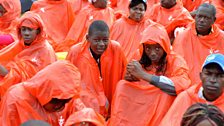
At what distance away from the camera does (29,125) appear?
12.8 feet

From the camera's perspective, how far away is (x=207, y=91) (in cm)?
470

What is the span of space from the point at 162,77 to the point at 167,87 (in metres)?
0.10

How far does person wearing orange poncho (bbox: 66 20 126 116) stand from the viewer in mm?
6371

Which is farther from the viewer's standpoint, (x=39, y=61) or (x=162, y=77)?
(x=39, y=61)

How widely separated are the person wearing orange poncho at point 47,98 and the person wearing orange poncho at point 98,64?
4.91 ft

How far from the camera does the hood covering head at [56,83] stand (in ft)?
14.4

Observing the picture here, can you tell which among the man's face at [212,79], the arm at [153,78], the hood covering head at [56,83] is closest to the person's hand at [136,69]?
the arm at [153,78]

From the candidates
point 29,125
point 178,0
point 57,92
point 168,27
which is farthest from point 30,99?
point 178,0

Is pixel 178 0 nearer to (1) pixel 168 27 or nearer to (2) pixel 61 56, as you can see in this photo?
(1) pixel 168 27

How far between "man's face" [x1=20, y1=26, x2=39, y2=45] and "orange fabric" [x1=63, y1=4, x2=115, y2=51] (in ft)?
8.02

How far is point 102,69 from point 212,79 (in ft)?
7.32

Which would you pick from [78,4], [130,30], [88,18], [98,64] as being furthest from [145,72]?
[78,4]

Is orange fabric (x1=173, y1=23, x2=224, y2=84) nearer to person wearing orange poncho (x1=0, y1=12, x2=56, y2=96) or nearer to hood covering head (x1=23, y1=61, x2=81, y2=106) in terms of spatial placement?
person wearing orange poncho (x1=0, y1=12, x2=56, y2=96)

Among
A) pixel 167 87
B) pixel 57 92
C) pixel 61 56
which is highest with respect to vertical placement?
pixel 57 92
